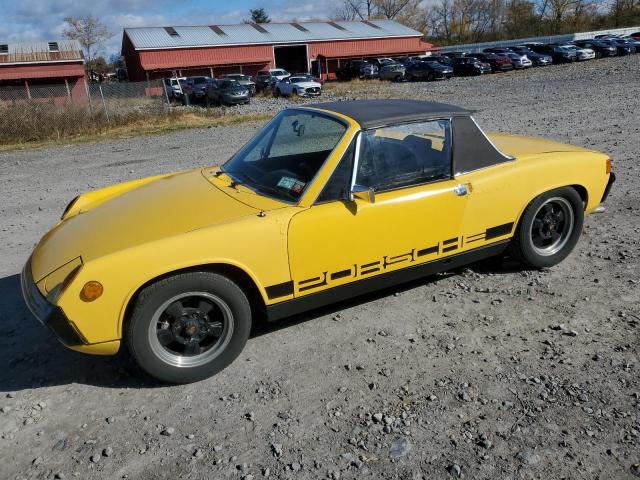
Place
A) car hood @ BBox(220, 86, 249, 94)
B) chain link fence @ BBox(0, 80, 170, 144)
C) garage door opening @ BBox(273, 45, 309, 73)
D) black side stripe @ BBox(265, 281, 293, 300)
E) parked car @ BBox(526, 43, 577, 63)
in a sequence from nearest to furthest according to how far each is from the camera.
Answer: black side stripe @ BBox(265, 281, 293, 300) < chain link fence @ BBox(0, 80, 170, 144) < car hood @ BBox(220, 86, 249, 94) < parked car @ BBox(526, 43, 577, 63) < garage door opening @ BBox(273, 45, 309, 73)

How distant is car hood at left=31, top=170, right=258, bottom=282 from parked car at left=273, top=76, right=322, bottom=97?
24.2 meters

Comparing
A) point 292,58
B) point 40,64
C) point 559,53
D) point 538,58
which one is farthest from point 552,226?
point 292,58

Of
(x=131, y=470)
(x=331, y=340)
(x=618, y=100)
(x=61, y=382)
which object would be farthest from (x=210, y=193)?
(x=618, y=100)

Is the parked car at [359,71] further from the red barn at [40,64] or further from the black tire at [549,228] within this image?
the black tire at [549,228]

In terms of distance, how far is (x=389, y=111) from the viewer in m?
3.87

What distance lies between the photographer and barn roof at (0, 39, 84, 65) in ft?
118

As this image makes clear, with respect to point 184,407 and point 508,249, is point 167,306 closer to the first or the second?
point 184,407

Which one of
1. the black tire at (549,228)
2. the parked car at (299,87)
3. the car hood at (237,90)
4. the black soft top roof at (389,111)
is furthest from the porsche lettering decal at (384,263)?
the parked car at (299,87)

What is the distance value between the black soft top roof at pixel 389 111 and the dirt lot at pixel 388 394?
1409 millimetres

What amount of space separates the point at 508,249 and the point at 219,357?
2.55 meters

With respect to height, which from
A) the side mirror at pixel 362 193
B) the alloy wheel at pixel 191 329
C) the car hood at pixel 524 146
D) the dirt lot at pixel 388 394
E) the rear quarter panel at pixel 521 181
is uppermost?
the car hood at pixel 524 146

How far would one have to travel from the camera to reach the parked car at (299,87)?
27141mm

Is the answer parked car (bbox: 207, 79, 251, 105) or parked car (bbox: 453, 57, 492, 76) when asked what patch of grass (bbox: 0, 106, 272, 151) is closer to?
parked car (bbox: 207, 79, 251, 105)

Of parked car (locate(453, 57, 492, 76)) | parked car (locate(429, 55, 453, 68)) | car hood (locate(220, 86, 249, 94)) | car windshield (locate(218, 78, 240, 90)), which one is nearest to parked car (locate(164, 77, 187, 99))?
car windshield (locate(218, 78, 240, 90))
